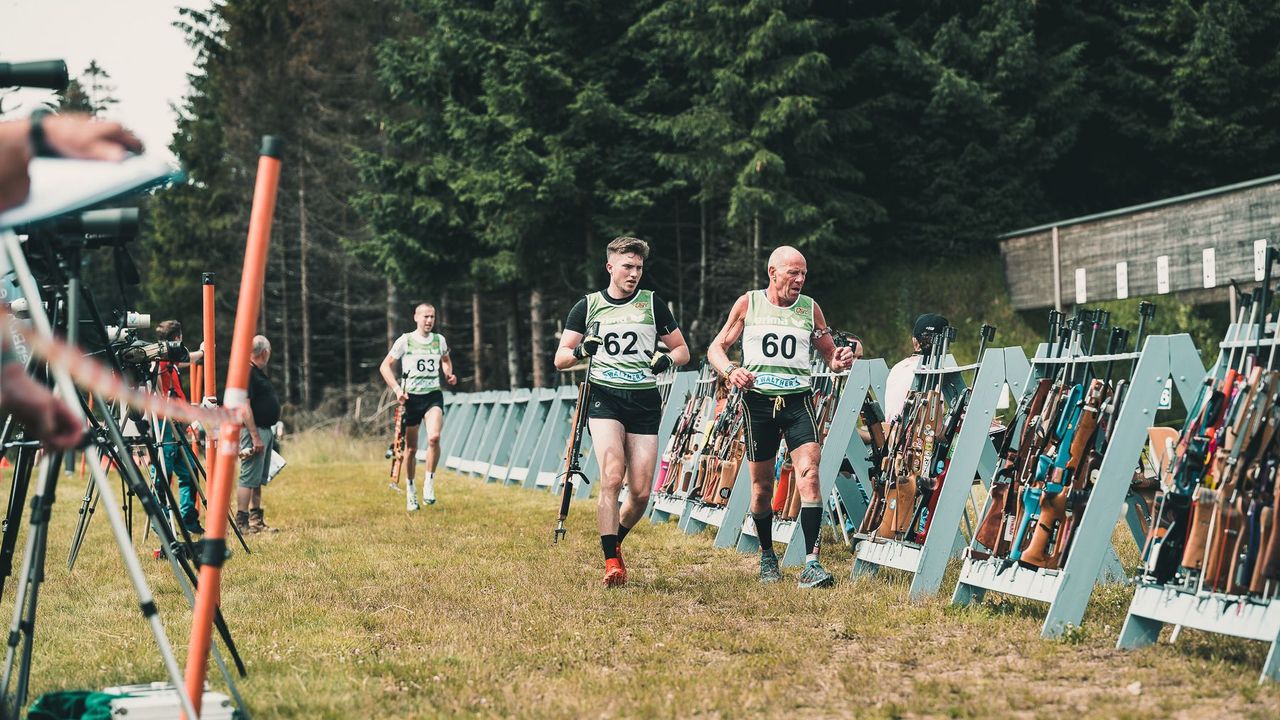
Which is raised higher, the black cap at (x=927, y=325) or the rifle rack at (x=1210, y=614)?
the black cap at (x=927, y=325)

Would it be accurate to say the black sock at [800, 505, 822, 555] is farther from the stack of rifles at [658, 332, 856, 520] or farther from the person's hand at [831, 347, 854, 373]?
the person's hand at [831, 347, 854, 373]

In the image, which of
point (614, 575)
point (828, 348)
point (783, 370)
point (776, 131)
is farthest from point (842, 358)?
point (776, 131)

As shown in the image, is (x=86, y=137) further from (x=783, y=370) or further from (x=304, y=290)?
(x=304, y=290)

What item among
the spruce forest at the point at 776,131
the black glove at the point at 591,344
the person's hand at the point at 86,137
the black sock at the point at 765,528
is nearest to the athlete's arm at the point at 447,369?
the black glove at the point at 591,344

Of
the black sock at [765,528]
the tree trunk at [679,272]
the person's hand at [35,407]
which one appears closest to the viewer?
the person's hand at [35,407]

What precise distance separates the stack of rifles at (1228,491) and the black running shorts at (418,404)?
9.92 m

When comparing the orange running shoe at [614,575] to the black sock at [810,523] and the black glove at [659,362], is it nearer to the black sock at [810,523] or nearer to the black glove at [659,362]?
the black sock at [810,523]

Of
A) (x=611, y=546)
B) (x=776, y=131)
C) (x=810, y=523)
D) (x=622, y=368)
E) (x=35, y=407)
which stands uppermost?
(x=776, y=131)

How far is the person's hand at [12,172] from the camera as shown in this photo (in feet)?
9.59

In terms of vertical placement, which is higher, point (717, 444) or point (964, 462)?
point (964, 462)

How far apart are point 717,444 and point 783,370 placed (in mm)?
2893

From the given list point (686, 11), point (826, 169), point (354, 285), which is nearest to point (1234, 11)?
point (826, 169)

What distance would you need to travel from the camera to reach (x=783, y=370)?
805 centimetres

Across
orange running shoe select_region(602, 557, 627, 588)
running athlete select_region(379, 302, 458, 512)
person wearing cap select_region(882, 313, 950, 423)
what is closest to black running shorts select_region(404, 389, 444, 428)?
running athlete select_region(379, 302, 458, 512)
